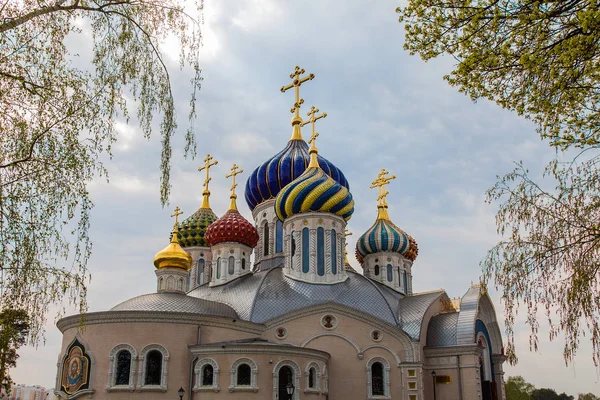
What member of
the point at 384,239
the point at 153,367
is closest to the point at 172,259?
the point at 153,367

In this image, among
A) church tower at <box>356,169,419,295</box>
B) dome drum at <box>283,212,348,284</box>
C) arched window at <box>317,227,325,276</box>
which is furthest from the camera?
church tower at <box>356,169,419,295</box>

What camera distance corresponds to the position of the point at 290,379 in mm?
17812

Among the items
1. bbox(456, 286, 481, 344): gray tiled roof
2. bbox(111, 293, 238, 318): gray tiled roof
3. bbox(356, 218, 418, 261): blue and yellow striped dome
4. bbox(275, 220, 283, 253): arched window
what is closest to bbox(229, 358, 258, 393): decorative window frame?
bbox(111, 293, 238, 318): gray tiled roof

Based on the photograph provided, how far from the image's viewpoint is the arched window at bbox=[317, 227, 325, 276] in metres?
22.3

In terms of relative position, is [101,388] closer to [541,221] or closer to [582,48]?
[541,221]

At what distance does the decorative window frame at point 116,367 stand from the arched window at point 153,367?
1.28 ft

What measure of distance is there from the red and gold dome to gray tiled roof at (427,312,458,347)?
7.98 metres

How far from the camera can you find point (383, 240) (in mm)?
27875

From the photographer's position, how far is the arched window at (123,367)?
17266 mm

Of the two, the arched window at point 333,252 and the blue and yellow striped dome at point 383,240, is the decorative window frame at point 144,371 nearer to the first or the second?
the arched window at point 333,252

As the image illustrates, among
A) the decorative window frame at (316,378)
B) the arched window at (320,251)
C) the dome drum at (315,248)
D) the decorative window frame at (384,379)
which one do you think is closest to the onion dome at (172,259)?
the dome drum at (315,248)

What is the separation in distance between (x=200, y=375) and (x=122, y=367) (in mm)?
2279

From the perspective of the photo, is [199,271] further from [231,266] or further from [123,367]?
[123,367]

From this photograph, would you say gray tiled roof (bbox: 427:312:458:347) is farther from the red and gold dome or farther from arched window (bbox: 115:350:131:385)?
arched window (bbox: 115:350:131:385)
